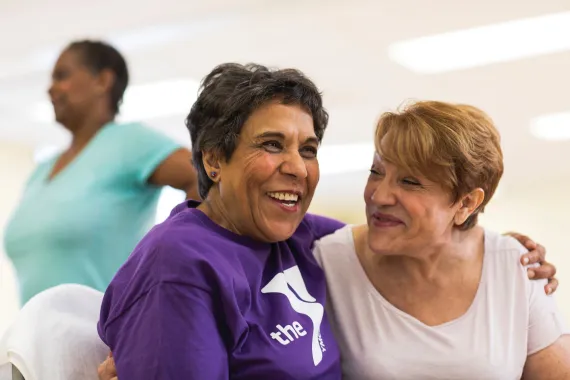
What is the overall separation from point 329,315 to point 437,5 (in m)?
3.21

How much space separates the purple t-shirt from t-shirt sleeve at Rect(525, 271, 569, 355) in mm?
473

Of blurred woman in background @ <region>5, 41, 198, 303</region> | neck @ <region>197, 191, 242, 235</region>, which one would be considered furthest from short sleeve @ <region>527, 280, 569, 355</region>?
blurred woman in background @ <region>5, 41, 198, 303</region>

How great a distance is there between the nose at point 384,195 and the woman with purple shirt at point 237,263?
7.1 inches

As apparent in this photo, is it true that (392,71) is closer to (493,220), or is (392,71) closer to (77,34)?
(77,34)

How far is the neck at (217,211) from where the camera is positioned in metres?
1.48

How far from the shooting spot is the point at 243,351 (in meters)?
1.31

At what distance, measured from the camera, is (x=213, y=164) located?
1.49 metres

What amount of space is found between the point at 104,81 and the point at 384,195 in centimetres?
107

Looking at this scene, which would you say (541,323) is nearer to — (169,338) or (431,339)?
(431,339)

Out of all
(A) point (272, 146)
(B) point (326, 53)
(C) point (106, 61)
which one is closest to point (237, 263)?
(A) point (272, 146)

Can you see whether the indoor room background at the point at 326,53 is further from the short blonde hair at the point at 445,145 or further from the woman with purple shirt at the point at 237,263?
the woman with purple shirt at the point at 237,263

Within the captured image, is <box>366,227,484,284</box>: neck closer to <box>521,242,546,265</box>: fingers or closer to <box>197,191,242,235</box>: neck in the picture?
<box>521,242,546,265</box>: fingers

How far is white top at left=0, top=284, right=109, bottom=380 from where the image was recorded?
1.30 metres

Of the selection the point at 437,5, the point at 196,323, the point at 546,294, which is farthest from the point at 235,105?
the point at 437,5
